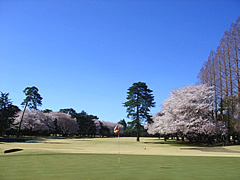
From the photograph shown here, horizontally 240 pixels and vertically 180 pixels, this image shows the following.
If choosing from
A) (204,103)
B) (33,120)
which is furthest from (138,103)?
(33,120)

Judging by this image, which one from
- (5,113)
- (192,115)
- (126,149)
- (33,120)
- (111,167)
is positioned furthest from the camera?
(33,120)

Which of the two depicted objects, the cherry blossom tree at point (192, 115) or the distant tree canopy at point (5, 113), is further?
the distant tree canopy at point (5, 113)

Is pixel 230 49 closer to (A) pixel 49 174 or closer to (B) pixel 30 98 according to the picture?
(A) pixel 49 174

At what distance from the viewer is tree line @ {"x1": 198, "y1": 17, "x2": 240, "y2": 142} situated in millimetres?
33344

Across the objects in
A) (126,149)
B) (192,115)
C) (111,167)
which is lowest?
(126,149)

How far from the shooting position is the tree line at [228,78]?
109 ft

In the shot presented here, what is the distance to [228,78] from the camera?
36625mm

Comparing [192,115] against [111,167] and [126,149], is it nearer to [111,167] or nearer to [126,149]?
[126,149]

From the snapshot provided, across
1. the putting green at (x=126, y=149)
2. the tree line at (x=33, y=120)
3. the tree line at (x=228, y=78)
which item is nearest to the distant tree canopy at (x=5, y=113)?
the tree line at (x=33, y=120)

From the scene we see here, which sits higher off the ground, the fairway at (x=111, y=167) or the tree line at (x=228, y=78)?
the tree line at (x=228, y=78)

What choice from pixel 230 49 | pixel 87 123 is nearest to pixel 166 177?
pixel 230 49

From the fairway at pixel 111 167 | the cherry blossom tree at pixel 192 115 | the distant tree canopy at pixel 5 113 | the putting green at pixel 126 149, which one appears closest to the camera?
the fairway at pixel 111 167

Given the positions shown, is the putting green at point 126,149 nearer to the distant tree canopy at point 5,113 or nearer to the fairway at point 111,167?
the fairway at point 111,167

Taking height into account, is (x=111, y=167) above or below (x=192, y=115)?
below
